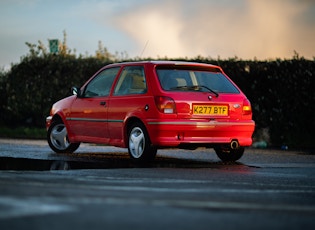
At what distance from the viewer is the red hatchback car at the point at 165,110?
36.0 feet

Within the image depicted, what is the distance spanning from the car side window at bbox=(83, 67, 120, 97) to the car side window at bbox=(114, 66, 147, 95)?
28cm

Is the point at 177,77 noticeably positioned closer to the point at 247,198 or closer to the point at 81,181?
the point at 81,181

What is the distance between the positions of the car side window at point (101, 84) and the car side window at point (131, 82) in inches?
11.0

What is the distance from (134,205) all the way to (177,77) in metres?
6.11

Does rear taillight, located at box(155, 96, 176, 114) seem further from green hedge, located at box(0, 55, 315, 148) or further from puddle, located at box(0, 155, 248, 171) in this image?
green hedge, located at box(0, 55, 315, 148)

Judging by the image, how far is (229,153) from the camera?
12258 mm

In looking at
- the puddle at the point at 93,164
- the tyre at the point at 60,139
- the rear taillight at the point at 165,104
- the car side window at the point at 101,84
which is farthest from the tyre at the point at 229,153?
the tyre at the point at 60,139

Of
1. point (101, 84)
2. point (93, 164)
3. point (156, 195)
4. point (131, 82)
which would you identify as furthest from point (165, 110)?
point (156, 195)

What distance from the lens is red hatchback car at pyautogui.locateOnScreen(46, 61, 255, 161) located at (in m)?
11.0

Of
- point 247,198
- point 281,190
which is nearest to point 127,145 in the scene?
point 281,190

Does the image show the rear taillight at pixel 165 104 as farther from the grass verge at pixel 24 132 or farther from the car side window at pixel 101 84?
the grass verge at pixel 24 132

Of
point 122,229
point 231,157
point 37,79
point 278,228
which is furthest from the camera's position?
point 37,79

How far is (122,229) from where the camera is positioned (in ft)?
14.8

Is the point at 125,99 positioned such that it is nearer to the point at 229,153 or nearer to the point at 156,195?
the point at 229,153
